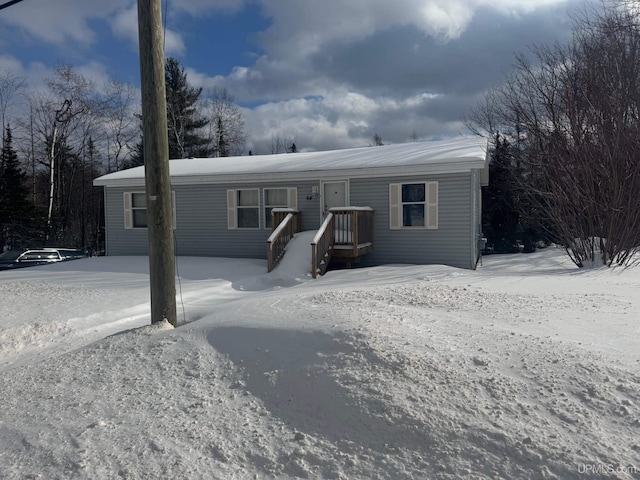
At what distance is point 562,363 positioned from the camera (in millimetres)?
3602

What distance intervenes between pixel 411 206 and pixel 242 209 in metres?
5.18

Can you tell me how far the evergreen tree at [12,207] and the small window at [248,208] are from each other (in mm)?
16022

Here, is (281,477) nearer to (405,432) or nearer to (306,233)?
(405,432)

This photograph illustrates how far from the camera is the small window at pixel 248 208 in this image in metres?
14.7

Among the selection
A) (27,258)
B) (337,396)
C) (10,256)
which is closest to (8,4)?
(337,396)

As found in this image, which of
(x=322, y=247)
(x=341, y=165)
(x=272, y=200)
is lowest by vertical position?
(x=322, y=247)

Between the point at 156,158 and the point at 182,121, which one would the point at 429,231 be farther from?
the point at 182,121

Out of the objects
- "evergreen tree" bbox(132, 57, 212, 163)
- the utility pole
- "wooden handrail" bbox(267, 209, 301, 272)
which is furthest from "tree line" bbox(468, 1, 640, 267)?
"evergreen tree" bbox(132, 57, 212, 163)

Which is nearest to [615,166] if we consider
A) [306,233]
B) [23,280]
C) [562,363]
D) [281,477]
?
[306,233]

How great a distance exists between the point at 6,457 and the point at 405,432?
246 centimetres

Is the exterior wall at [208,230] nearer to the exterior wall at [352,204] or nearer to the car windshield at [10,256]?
the exterior wall at [352,204]

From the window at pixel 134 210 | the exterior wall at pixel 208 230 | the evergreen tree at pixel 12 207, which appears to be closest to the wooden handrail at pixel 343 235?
the exterior wall at pixel 208 230

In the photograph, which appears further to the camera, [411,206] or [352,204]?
[352,204]

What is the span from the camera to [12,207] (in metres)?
24.4
